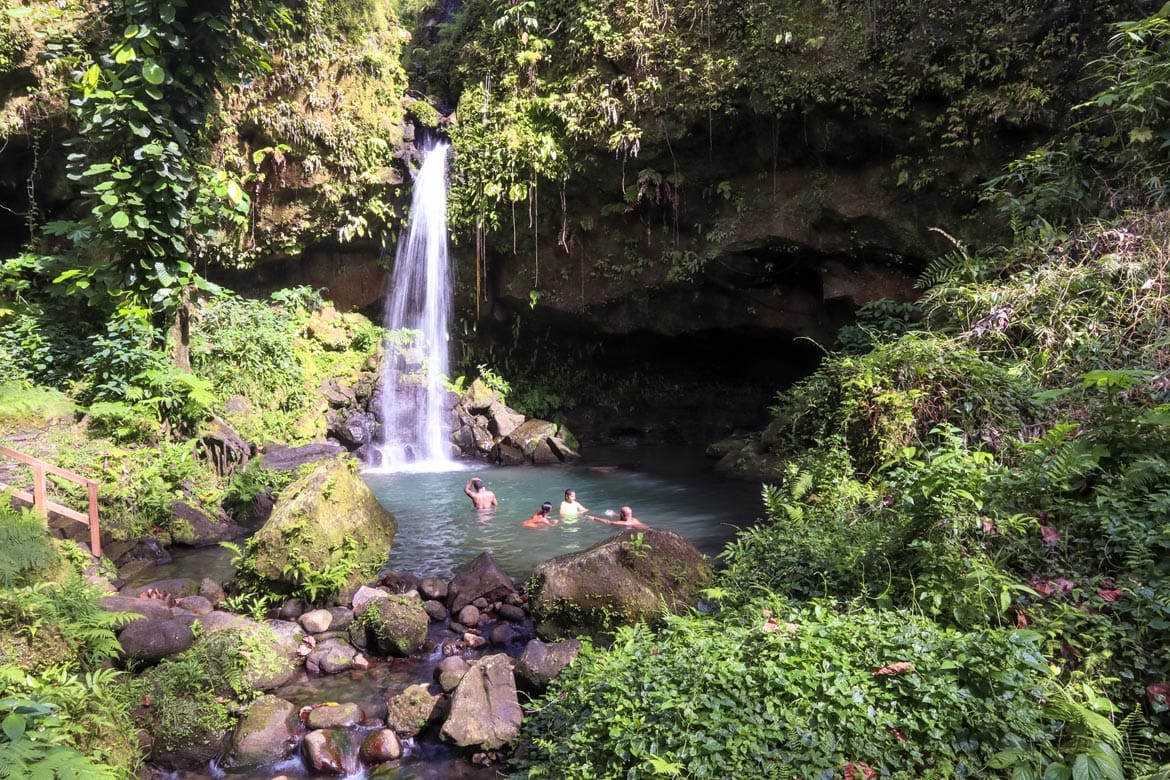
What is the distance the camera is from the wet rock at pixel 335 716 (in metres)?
4.97

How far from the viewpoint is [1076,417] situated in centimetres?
521

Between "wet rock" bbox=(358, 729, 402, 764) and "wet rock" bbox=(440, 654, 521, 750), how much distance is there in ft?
1.09

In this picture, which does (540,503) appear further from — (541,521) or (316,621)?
(316,621)

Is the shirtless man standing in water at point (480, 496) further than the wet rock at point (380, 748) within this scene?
Yes

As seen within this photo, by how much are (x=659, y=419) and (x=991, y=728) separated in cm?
1501

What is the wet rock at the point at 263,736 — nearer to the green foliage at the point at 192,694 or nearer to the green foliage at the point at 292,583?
the green foliage at the point at 192,694

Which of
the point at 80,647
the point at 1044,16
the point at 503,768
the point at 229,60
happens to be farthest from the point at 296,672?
the point at 1044,16

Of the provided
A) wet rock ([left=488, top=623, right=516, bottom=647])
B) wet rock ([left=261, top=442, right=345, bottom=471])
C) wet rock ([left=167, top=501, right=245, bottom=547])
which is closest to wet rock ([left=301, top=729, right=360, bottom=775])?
wet rock ([left=488, top=623, right=516, bottom=647])

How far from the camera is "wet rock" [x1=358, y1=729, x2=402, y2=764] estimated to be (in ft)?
15.3

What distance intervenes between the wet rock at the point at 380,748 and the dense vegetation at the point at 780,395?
3.35 ft

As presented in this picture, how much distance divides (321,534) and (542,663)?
3.39 meters

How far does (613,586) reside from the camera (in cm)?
600

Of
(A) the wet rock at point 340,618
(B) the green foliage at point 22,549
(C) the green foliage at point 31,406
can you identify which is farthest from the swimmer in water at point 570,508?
(C) the green foliage at point 31,406

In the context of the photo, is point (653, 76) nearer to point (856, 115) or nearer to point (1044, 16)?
point (856, 115)
